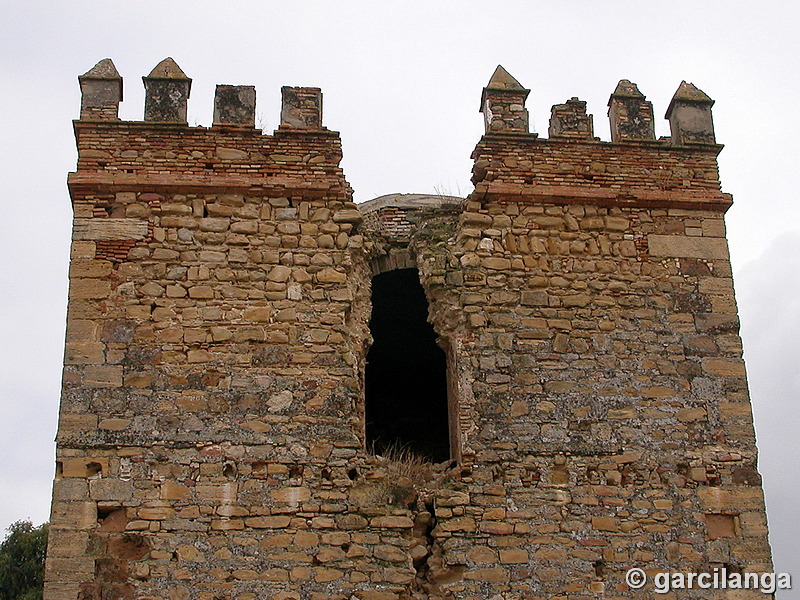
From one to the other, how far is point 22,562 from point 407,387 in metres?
9.12

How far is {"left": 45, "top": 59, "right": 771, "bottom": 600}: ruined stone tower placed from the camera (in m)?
7.45

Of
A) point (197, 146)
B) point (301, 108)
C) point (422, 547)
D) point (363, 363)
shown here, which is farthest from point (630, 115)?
point (422, 547)

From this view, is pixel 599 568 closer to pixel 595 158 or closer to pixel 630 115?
pixel 595 158

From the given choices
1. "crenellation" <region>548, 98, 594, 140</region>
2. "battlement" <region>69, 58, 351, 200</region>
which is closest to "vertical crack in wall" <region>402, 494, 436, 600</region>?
"battlement" <region>69, 58, 351, 200</region>

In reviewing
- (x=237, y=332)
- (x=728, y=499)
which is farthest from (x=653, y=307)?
(x=237, y=332)

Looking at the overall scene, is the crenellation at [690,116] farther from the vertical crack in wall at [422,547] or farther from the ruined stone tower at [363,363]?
the vertical crack in wall at [422,547]

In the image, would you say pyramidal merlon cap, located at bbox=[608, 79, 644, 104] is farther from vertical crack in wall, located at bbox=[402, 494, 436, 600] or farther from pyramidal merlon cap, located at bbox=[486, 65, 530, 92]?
vertical crack in wall, located at bbox=[402, 494, 436, 600]

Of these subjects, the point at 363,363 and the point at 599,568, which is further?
the point at 363,363

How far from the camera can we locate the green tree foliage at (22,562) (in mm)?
16922

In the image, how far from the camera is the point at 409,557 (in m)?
7.46

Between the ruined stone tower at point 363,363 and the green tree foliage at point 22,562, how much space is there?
10.4 meters

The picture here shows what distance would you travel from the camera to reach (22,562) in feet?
Answer: 57.8

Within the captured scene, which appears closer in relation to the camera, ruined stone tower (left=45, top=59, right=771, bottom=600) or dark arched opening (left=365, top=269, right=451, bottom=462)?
ruined stone tower (left=45, top=59, right=771, bottom=600)

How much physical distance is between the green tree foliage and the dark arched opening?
767 cm
